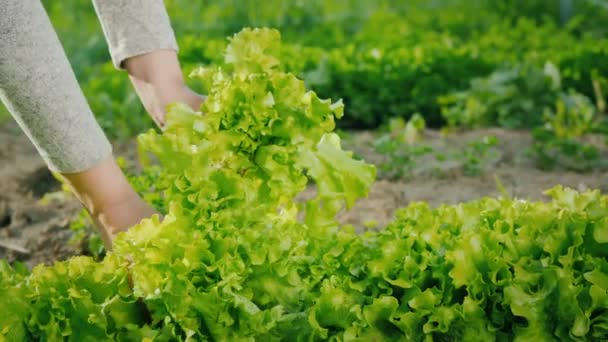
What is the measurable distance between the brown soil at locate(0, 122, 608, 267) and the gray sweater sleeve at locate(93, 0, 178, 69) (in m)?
1.30

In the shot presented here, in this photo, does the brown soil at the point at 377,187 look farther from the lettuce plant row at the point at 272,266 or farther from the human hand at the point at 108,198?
the lettuce plant row at the point at 272,266

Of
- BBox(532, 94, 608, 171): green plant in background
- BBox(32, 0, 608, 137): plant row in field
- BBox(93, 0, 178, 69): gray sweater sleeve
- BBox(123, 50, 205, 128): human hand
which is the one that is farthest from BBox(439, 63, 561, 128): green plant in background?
BBox(93, 0, 178, 69): gray sweater sleeve

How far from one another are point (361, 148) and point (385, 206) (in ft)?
4.30

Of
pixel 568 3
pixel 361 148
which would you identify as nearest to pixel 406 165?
pixel 361 148

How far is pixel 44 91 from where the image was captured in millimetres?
2771

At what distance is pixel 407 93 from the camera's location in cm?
740

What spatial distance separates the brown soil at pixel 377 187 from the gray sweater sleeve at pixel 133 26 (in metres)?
1.30

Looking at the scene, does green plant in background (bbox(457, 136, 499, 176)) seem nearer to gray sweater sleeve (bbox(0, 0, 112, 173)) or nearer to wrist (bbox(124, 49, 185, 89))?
wrist (bbox(124, 49, 185, 89))

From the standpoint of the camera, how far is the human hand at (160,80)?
3367 mm

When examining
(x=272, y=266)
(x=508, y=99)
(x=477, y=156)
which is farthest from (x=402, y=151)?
(x=272, y=266)

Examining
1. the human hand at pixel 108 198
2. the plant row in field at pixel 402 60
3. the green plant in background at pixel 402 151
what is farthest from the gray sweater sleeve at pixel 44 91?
the plant row in field at pixel 402 60

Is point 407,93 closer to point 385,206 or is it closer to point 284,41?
point 284,41

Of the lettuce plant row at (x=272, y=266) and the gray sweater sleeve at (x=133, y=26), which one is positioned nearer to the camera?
the lettuce plant row at (x=272, y=266)

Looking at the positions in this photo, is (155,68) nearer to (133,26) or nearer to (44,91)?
(133,26)
